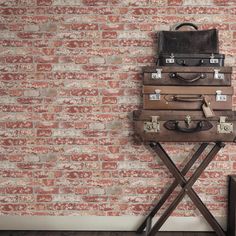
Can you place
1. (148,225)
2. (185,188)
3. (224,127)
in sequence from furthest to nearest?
(148,225) < (185,188) < (224,127)

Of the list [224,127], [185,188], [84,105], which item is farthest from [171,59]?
[185,188]

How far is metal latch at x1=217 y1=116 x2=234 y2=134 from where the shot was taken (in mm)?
2871

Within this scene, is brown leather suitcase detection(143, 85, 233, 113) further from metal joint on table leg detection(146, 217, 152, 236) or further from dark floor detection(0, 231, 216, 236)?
dark floor detection(0, 231, 216, 236)

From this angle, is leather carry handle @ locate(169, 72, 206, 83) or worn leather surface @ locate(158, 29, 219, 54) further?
worn leather surface @ locate(158, 29, 219, 54)

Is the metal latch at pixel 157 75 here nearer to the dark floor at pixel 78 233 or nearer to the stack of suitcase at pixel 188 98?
the stack of suitcase at pixel 188 98

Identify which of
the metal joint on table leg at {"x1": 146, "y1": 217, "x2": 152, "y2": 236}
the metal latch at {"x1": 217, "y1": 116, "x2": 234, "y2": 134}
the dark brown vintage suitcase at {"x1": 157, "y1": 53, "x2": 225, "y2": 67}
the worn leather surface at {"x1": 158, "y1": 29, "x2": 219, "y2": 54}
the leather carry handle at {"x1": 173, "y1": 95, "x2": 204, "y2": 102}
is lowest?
the metal joint on table leg at {"x1": 146, "y1": 217, "x2": 152, "y2": 236}

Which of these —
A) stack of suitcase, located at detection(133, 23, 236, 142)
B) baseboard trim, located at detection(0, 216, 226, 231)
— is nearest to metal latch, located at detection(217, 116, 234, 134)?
stack of suitcase, located at detection(133, 23, 236, 142)

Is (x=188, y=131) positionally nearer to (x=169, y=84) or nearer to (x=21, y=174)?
(x=169, y=84)

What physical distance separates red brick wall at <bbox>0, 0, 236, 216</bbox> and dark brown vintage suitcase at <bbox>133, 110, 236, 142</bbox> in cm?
41

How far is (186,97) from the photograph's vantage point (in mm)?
2934

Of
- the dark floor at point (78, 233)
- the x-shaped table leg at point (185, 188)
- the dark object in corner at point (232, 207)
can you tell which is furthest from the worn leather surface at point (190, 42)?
the dark floor at point (78, 233)

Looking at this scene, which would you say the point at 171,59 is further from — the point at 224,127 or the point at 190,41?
the point at 224,127

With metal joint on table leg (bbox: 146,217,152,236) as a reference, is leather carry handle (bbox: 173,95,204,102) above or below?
above

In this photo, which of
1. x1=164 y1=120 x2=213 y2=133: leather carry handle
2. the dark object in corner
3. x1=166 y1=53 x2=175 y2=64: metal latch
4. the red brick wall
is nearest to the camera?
x1=164 y1=120 x2=213 y2=133: leather carry handle
